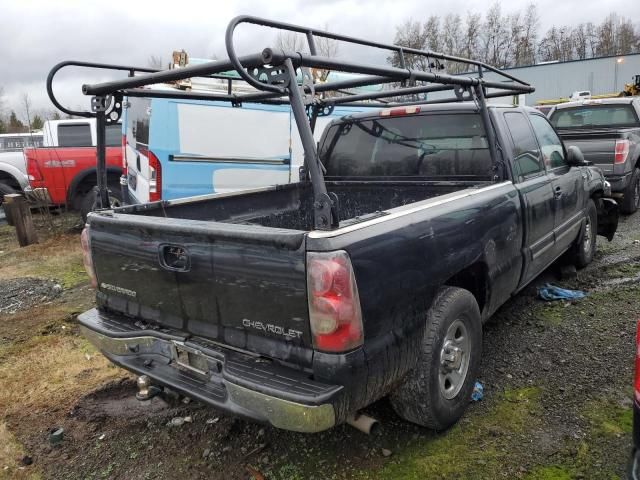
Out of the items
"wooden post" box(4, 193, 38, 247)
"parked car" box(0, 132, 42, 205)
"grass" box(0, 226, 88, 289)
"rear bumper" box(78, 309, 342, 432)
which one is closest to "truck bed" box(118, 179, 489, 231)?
"rear bumper" box(78, 309, 342, 432)

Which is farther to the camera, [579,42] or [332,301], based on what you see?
[579,42]

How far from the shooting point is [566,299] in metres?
4.79

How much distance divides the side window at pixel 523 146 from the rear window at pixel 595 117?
6.22 m

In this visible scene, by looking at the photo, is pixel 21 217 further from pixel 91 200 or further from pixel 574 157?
pixel 574 157

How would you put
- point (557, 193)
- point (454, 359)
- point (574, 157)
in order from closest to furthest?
point (454, 359) < point (557, 193) < point (574, 157)

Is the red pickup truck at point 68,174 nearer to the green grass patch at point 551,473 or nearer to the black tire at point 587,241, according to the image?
the black tire at point 587,241

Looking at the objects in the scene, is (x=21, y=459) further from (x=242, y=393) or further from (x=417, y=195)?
(x=417, y=195)

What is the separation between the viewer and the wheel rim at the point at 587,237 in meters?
5.52

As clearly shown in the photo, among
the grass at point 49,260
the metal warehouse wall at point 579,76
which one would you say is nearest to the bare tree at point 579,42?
the metal warehouse wall at point 579,76

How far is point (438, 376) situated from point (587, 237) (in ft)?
12.3

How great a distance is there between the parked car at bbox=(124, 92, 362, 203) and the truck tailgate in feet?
11.5

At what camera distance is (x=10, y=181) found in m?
11.3

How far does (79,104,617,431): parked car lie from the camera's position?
2162mm

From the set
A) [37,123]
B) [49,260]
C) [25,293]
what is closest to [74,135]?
[49,260]
